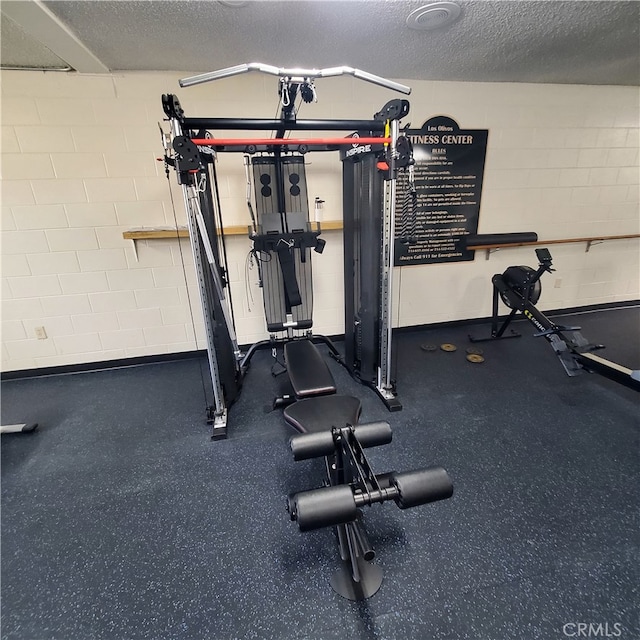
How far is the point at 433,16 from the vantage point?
178 centimetres

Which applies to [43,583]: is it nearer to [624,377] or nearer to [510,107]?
[624,377]

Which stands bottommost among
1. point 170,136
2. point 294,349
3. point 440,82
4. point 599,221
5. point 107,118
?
point 294,349

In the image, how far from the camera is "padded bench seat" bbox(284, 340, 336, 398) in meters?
1.73

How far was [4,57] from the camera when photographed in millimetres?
2061

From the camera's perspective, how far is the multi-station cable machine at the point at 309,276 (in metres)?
1.15

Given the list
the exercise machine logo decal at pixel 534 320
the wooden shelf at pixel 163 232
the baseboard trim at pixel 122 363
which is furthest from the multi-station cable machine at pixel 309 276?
the exercise machine logo decal at pixel 534 320

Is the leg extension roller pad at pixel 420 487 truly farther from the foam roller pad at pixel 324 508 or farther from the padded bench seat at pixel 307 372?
the padded bench seat at pixel 307 372

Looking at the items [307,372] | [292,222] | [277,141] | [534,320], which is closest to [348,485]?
[307,372]

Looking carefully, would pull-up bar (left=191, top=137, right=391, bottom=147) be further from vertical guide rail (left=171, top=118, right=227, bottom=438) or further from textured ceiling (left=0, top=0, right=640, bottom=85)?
textured ceiling (left=0, top=0, right=640, bottom=85)

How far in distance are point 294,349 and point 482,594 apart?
4.84 feet

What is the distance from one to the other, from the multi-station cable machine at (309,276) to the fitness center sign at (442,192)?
350mm

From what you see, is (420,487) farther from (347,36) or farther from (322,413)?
(347,36)

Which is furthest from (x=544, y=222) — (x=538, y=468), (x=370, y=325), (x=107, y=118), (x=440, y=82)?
(x=107, y=118)

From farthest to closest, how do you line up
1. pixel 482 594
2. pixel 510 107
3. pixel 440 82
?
pixel 510 107 < pixel 440 82 < pixel 482 594
